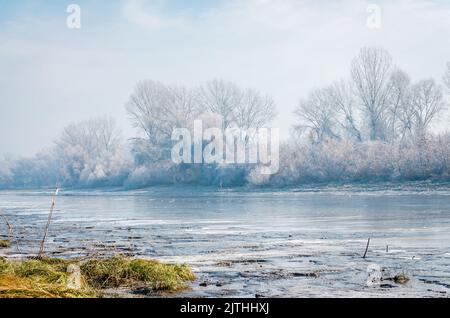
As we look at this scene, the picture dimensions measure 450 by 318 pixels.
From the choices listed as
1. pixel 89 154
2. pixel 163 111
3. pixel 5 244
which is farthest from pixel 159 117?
pixel 5 244

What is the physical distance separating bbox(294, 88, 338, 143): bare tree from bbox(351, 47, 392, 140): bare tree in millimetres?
2527

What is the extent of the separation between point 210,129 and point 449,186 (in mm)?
10861

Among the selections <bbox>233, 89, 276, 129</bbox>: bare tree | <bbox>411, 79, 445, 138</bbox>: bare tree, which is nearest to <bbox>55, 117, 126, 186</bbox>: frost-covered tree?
<bbox>233, 89, 276, 129</bbox>: bare tree

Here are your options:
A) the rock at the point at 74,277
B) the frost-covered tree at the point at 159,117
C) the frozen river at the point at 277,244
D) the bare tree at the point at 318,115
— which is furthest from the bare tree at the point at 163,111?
the rock at the point at 74,277

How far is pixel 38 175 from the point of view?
26.1 m

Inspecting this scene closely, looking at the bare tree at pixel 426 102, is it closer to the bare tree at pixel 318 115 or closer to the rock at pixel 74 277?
the bare tree at pixel 318 115

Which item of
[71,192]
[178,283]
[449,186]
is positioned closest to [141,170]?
[71,192]

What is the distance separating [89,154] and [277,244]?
14.1 m

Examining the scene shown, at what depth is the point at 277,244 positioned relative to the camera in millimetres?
11148

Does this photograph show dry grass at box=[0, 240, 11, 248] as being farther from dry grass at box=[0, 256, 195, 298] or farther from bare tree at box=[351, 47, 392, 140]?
bare tree at box=[351, 47, 392, 140]

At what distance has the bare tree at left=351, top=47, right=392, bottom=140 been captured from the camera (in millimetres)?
24750

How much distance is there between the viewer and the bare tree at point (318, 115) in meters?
33.8

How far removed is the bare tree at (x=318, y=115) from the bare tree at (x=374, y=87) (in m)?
2.53

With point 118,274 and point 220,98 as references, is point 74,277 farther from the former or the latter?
point 220,98
